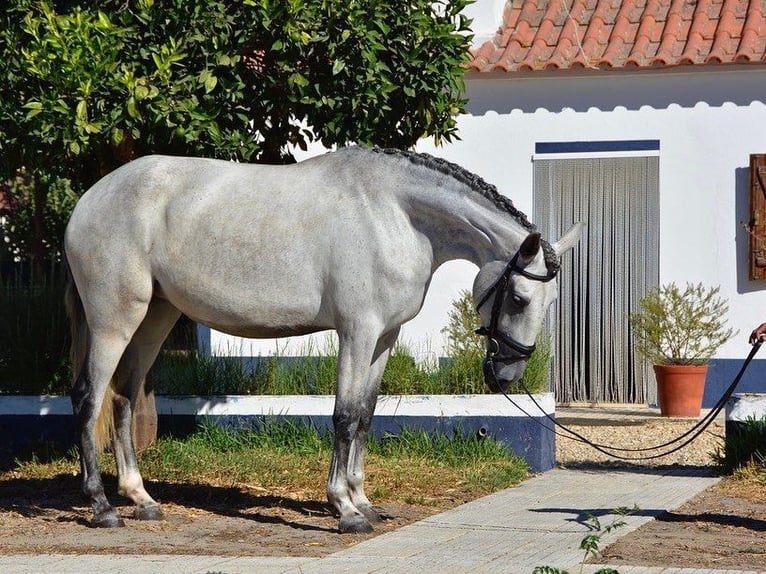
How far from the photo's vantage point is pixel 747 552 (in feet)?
22.6

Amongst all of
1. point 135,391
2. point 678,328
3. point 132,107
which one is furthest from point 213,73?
point 678,328

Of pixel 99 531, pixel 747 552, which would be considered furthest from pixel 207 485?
pixel 747 552

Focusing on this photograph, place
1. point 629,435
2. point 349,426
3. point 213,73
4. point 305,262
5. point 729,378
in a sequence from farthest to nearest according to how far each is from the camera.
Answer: point 729,378, point 629,435, point 213,73, point 305,262, point 349,426

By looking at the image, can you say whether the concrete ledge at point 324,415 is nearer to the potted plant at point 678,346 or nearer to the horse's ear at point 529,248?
the horse's ear at point 529,248

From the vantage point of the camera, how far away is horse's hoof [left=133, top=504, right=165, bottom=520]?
26.1 ft

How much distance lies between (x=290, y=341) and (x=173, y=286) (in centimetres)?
561

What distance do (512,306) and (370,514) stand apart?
1483mm

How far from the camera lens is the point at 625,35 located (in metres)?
14.5

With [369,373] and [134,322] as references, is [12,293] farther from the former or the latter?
[369,373]

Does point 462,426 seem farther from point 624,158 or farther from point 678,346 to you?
point 624,158

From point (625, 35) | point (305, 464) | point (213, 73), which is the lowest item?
point (305, 464)

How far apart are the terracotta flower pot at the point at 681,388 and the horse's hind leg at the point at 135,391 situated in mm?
6332

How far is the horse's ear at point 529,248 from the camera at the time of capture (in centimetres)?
720

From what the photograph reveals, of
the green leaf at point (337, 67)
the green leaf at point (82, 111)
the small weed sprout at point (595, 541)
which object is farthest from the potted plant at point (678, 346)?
the green leaf at point (82, 111)
